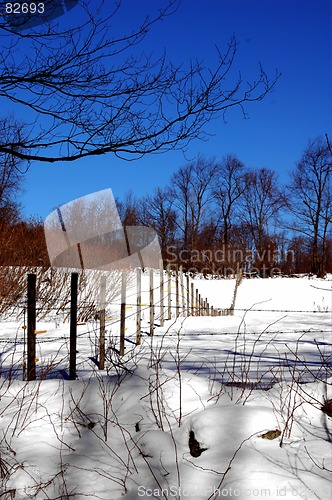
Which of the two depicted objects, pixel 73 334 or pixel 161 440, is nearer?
pixel 161 440

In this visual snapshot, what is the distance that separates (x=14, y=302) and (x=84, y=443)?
980 centimetres

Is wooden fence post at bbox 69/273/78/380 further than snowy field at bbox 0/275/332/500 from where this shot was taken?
Yes

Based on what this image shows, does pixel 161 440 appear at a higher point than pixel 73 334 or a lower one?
lower

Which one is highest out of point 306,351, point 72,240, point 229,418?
point 72,240

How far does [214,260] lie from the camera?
106 ft

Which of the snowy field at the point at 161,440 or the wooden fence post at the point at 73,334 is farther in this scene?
the wooden fence post at the point at 73,334

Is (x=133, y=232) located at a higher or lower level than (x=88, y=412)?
higher

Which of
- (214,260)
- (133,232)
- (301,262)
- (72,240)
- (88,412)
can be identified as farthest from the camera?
(301,262)

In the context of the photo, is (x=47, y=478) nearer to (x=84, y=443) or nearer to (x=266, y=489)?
(x=84, y=443)

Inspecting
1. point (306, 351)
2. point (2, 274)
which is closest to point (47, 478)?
point (306, 351)

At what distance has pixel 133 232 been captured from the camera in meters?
28.7

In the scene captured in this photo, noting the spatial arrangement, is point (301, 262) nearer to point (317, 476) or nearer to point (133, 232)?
point (133, 232)

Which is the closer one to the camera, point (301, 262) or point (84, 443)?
point (84, 443)

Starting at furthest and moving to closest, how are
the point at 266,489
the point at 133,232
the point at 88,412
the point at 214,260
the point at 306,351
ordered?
the point at 214,260
the point at 133,232
the point at 306,351
the point at 88,412
the point at 266,489
